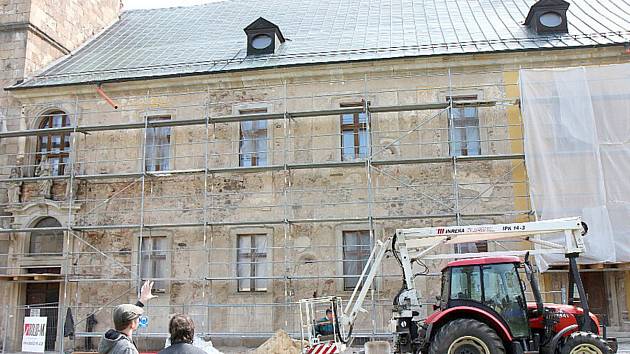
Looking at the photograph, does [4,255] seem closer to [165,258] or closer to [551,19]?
[165,258]

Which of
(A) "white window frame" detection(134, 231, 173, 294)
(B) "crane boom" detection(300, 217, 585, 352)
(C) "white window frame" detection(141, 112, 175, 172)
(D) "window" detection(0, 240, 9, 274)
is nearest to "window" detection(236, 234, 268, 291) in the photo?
(A) "white window frame" detection(134, 231, 173, 294)

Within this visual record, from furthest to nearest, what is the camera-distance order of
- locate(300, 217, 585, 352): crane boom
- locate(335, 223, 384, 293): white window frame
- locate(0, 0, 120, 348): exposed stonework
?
locate(0, 0, 120, 348): exposed stonework < locate(335, 223, 384, 293): white window frame < locate(300, 217, 585, 352): crane boom

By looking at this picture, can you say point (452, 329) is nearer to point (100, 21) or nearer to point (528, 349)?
point (528, 349)

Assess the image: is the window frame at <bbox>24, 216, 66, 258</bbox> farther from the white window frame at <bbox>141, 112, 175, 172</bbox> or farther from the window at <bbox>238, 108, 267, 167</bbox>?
the window at <bbox>238, 108, 267, 167</bbox>

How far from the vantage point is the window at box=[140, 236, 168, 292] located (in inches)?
595

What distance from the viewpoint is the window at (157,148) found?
15797 mm

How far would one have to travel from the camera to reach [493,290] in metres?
8.47

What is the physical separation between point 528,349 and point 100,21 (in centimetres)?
1815

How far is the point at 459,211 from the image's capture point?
44.0 ft

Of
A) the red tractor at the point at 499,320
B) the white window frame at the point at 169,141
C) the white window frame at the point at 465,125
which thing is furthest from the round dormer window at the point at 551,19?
the white window frame at the point at 169,141

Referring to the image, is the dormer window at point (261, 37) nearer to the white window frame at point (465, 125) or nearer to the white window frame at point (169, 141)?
the white window frame at point (169, 141)

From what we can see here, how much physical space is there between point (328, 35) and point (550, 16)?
6.05 meters

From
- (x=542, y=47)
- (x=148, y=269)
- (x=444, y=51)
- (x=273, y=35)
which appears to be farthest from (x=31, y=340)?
(x=542, y=47)

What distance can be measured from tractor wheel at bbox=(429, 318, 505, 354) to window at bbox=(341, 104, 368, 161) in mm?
7288
